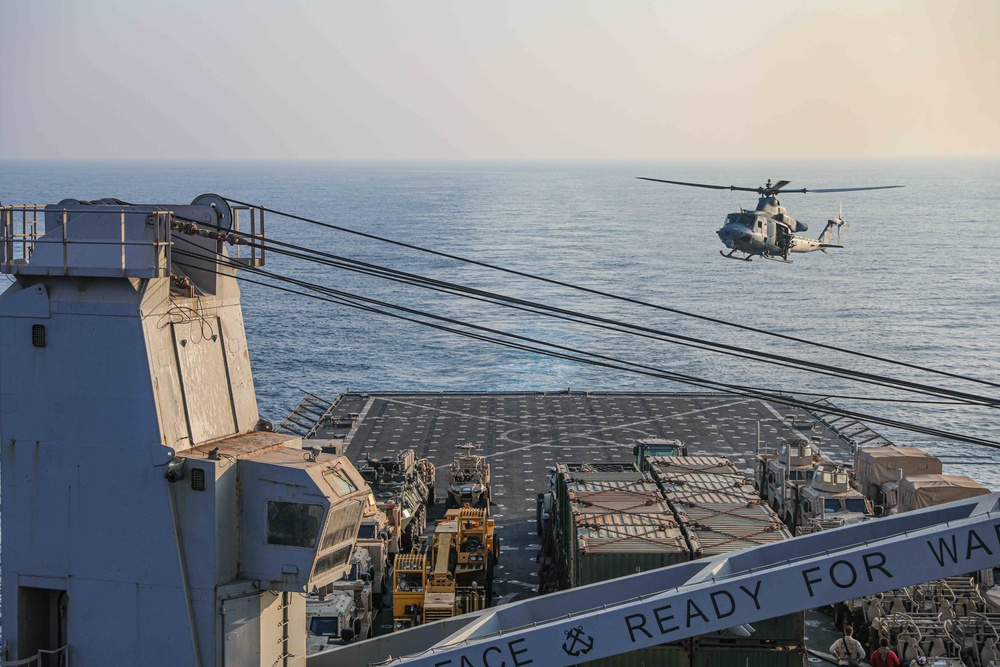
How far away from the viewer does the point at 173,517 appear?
45.2 feet

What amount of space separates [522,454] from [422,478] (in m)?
8.63

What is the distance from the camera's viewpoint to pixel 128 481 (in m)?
13.9

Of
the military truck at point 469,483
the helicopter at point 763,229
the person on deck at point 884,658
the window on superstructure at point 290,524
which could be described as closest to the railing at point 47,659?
the window on superstructure at point 290,524

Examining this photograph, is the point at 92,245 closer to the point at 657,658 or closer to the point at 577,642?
the point at 577,642

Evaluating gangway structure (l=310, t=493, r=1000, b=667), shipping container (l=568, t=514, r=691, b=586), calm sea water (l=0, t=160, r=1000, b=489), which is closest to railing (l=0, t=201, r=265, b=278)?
gangway structure (l=310, t=493, r=1000, b=667)

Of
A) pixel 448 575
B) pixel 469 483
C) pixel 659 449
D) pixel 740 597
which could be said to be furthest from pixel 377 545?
pixel 740 597

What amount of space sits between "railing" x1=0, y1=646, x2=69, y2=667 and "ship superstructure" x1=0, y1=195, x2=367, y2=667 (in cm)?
7

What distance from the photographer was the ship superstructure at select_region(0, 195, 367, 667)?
13.8 metres

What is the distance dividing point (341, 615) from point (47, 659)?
1169 centimetres

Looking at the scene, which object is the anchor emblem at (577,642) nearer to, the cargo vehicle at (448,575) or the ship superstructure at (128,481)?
the ship superstructure at (128,481)

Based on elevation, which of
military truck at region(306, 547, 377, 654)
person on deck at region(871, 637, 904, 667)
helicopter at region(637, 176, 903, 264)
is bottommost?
person on deck at region(871, 637, 904, 667)

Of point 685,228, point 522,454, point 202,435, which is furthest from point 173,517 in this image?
point 685,228

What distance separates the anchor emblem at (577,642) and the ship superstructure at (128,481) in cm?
339

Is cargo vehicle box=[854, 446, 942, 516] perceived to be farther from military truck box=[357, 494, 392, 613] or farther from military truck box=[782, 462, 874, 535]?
military truck box=[357, 494, 392, 613]
